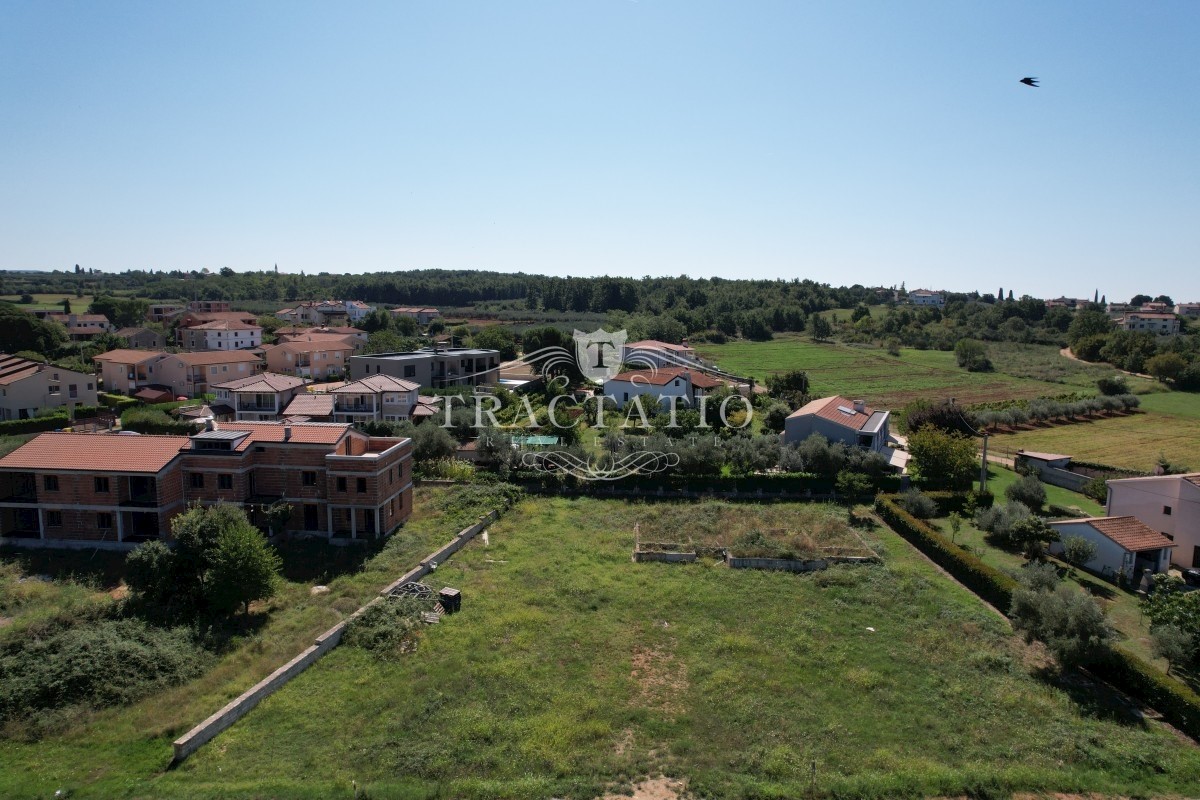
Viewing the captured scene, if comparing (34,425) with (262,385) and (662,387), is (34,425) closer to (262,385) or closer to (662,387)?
(262,385)

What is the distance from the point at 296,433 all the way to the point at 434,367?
26.6 m

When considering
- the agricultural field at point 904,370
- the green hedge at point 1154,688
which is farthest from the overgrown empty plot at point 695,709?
the agricultural field at point 904,370

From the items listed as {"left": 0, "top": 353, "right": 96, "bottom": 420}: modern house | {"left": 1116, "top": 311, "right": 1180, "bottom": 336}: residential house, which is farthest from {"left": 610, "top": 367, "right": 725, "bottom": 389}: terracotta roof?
{"left": 1116, "top": 311, "right": 1180, "bottom": 336}: residential house

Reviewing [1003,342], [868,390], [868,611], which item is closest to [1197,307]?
[1003,342]

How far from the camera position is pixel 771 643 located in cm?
1917

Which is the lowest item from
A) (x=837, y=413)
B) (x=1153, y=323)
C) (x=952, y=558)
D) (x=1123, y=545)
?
(x=952, y=558)

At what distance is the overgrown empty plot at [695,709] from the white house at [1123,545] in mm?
6610

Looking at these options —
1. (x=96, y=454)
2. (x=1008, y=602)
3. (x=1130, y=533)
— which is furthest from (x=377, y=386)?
(x=1130, y=533)

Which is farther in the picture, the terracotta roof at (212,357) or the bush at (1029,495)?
the terracotta roof at (212,357)

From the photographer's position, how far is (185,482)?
88.9ft

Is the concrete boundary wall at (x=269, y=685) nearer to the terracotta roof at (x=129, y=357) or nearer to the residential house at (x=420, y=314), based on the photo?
the terracotta roof at (x=129, y=357)

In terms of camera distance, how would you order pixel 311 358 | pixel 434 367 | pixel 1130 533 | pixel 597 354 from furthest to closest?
pixel 311 358 < pixel 597 354 < pixel 434 367 < pixel 1130 533

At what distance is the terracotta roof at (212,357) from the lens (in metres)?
54.1

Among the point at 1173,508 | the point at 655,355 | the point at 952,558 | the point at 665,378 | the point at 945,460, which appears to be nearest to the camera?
the point at 952,558
